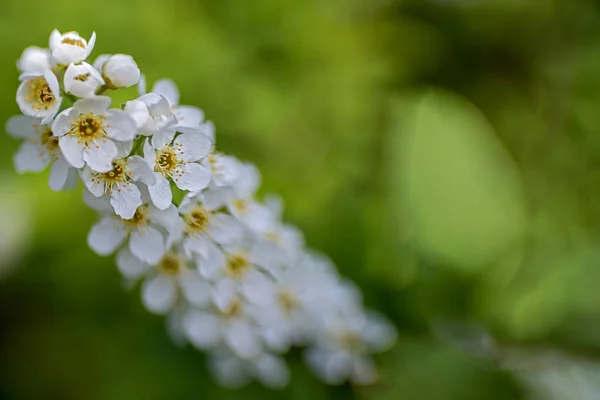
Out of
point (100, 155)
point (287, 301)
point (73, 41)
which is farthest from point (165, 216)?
point (287, 301)

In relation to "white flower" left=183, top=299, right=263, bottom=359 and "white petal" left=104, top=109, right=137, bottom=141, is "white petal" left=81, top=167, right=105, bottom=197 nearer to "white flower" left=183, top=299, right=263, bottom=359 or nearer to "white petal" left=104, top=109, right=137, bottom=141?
"white petal" left=104, top=109, right=137, bottom=141

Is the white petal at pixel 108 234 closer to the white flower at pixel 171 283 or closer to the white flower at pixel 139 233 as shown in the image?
the white flower at pixel 139 233

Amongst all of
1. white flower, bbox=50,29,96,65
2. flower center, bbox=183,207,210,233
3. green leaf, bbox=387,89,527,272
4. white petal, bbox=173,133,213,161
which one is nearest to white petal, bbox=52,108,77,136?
white flower, bbox=50,29,96,65

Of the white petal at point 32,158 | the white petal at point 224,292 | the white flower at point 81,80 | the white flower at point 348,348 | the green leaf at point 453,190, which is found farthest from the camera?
the green leaf at point 453,190

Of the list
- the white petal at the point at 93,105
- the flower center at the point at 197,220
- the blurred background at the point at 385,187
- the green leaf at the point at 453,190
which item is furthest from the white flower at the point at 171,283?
the green leaf at the point at 453,190

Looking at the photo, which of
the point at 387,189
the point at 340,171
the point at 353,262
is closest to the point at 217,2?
the point at 340,171

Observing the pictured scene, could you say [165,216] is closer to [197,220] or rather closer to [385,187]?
[197,220]

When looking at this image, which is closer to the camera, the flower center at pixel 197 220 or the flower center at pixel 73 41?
the flower center at pixel 73 41
